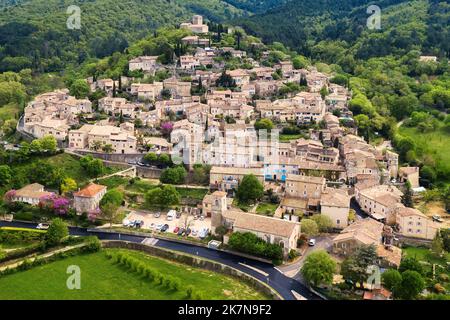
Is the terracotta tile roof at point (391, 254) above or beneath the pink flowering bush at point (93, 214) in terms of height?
beneath

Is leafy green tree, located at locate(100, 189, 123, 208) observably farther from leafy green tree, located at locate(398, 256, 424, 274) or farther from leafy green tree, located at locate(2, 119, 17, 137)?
leafy green tree, located at locate(398, 256, 424, 274)

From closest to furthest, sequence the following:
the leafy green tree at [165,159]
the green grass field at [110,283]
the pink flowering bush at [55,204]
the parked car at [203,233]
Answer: the green grass field at [110,283] → the parked car at [203,233] → the pink flowering bush at [55,204] → the leafy green tree at [165,159]

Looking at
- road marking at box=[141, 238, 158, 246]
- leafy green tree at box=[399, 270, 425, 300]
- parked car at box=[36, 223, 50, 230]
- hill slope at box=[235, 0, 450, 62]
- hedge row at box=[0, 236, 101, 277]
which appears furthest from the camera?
hill slope at box=[235, 0, 450, 62]

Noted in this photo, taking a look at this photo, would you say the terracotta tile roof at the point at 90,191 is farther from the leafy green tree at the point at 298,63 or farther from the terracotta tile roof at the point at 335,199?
the leafy green tree at the point at 298,63

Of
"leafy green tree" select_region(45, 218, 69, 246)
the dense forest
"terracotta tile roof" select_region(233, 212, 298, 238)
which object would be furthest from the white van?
the dense forest

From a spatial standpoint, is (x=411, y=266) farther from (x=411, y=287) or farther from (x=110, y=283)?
(x=110, y=283)

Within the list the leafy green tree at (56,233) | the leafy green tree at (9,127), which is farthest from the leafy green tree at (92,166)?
the leafy green tree at (9,127)
